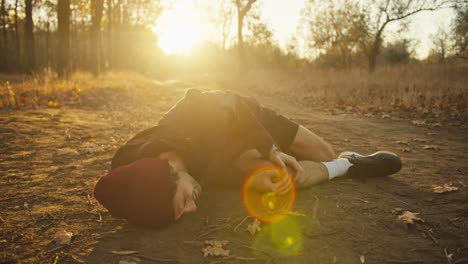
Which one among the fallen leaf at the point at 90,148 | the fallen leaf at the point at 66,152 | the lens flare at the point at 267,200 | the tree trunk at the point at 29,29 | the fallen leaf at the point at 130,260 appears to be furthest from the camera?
the tree trunk at the point at 29,29

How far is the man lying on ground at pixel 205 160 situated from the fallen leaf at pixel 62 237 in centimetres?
27

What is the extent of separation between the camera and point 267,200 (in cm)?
227

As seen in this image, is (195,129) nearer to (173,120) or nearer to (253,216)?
(173,120)

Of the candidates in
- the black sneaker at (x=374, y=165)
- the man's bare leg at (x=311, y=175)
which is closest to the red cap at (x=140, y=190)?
the man's bare leg at (x=311, y=175)

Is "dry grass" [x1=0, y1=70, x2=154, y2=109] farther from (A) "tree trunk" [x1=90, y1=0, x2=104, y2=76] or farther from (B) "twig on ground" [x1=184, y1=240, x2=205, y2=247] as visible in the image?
(B) "twig on ground" [x1=184, y1=240, x2=205, y2=247]

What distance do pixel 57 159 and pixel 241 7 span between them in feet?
64.1

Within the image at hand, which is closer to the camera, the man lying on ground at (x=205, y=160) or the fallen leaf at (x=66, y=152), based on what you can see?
the man lying on ground at (x=205, y=160)

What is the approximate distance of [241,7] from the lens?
20.7m

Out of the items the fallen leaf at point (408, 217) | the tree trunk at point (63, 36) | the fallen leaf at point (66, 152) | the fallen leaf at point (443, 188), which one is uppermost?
the tree trunk at point (63, 36)

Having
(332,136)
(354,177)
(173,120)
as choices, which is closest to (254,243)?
(173,120)

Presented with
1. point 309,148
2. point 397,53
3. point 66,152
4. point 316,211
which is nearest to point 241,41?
point 397,53

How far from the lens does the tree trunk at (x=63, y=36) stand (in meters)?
11.2

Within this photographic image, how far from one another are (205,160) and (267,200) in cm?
56

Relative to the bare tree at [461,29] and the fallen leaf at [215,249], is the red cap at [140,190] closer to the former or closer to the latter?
the fallen leaf at [215,249]
